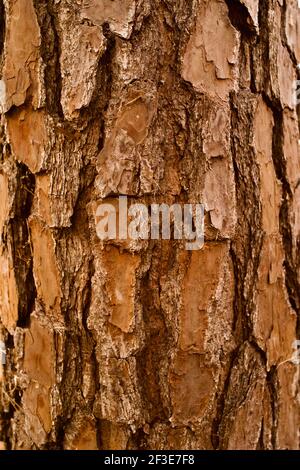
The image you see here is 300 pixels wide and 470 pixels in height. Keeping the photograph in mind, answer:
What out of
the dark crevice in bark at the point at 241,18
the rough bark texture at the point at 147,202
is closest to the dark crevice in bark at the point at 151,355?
the rough bark texture at the point at 147,202

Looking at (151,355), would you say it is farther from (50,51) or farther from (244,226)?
(50,51)

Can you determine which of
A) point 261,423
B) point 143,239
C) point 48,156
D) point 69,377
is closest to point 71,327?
point 69,377

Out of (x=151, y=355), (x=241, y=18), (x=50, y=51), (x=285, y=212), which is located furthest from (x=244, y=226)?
(x=50, y=51)

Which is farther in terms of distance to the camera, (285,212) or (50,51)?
(285,212)

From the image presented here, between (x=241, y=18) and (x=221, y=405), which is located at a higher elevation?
(x=241, y=18)

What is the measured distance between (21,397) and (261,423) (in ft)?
1.88

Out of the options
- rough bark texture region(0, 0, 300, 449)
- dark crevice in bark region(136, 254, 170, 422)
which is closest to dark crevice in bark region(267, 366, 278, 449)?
rough bark texture region(0, 0, 300, 449)

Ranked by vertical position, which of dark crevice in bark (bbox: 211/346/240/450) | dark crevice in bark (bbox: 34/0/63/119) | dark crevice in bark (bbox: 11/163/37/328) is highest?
dark crevice in bark (bbox: 34/0/63/119)

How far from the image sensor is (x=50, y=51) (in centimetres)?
101

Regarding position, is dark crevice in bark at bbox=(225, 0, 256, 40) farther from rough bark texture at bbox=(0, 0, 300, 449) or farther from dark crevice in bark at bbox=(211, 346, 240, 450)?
dark crevice in bark at bbox=(211, 346, 240, 450)

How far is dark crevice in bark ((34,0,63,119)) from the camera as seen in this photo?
1.00m

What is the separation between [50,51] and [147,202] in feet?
1.22

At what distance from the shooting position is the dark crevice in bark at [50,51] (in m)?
1.00

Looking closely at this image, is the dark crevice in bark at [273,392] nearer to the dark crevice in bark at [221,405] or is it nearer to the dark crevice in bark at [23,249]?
the dark crevice in bark at [221,405]
